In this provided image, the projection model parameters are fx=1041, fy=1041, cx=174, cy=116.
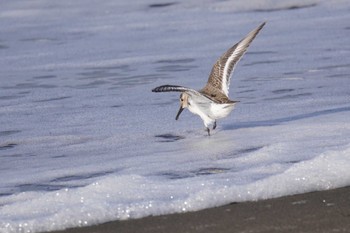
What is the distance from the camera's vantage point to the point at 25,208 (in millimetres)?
5234

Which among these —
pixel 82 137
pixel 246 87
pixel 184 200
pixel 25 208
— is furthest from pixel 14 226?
pixel 246 87

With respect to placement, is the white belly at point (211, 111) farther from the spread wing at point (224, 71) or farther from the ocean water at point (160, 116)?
the spread wing at point (224, 71)

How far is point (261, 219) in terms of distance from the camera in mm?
4805

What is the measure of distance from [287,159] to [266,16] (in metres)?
8.92

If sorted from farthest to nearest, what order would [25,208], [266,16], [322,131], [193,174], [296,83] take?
[266,16] → [296,83] → [322,131] → [193,174] → [25,208]

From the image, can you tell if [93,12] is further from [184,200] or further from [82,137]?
[184,200]

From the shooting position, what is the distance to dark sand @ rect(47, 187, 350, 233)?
466 cm

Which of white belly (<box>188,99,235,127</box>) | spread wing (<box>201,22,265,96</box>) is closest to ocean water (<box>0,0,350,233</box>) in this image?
white belly (<box>188,99,235,127</box>)

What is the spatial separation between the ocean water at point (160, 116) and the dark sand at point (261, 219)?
121mm

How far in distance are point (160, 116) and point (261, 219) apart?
3.53 m

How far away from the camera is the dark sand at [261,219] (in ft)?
15.3

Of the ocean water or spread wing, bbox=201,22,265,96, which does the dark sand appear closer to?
the ocean water

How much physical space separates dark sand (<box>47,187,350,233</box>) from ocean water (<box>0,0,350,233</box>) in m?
0.12

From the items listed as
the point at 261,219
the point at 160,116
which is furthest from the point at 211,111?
the point at 261,219
